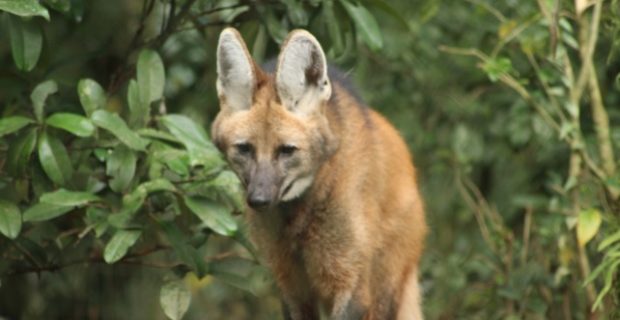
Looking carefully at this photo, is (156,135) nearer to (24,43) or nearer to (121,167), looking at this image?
(121,167)

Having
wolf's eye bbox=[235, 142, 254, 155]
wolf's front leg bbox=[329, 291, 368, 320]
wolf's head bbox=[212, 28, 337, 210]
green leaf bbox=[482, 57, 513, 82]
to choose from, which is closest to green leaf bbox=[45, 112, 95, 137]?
wolf's head bbox=[212, 28, 337, 210]

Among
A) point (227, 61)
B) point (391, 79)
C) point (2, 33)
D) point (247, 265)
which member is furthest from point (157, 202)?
point (391, 79)

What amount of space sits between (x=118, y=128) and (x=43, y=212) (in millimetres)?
452

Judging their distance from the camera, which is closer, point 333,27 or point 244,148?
point 244,148

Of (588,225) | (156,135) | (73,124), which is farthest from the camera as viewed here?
(588,225)

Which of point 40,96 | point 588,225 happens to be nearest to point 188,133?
point 40,96

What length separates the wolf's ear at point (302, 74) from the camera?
381cm

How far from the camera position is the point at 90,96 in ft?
15.0

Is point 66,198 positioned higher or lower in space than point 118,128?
lower

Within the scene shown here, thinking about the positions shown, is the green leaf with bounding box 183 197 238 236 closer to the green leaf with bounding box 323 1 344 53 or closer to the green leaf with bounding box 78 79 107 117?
the green leaf with bounding box 78 79 107 117

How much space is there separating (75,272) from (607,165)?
333 cm

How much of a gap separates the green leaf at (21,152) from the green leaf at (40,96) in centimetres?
10

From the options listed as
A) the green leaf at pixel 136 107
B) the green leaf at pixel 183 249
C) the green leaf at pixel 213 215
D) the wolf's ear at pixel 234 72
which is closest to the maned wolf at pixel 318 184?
the wolf's ear at pixel 234 72

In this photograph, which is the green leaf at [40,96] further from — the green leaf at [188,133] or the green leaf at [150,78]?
the green leaf at [188,133]
